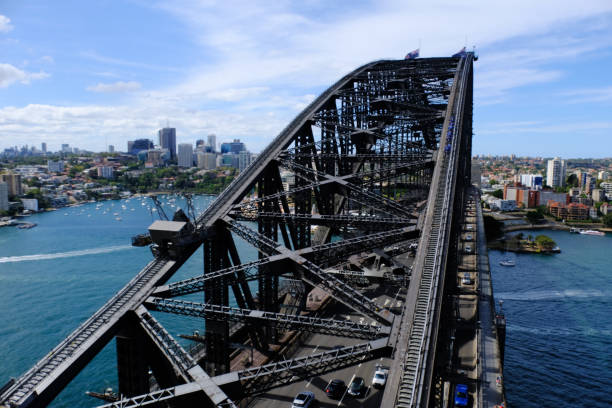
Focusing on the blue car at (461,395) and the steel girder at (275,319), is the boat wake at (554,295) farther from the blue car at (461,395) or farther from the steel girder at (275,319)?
the steel girder at (275,319)

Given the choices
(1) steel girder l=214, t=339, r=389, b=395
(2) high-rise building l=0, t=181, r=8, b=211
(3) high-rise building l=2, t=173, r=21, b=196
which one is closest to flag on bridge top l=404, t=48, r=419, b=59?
(1) steel girder l=214, t=339, r=389, b=395

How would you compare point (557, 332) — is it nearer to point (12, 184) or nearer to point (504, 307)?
point (504, 307)

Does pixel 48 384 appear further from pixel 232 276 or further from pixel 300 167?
pixel 300 167

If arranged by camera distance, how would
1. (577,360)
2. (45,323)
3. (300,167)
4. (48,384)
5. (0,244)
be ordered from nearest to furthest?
(48,384) < (300,167) < (577,360) < (45,323) < (0,244)

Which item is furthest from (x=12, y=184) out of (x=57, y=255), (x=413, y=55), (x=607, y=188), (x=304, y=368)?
(x=607, y=188)

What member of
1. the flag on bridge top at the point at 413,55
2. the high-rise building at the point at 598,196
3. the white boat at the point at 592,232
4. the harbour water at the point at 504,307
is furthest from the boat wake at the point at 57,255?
the high-rise building at the point at 598,196

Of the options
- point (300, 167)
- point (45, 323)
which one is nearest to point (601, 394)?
point (300, 167)
